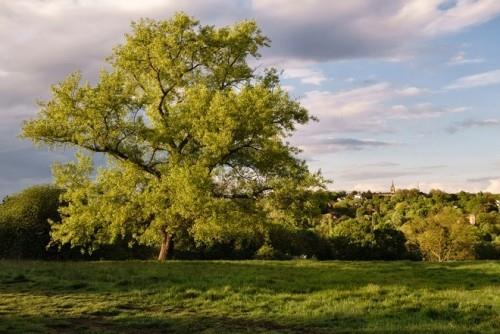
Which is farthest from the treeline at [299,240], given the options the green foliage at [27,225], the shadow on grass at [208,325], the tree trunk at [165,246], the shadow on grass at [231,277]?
the shadow on grass at [208,325]

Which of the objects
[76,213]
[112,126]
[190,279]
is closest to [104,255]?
[76,213]

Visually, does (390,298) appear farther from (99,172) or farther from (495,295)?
(99,172)

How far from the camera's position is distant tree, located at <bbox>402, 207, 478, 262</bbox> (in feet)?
273

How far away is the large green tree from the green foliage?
747cm

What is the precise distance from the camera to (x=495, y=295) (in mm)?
21203

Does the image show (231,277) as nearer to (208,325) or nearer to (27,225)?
(208,325)

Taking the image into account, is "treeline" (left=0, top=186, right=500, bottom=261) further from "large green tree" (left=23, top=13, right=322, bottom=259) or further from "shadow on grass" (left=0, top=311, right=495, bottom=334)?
"shadow on grass" (left=0, top=311, right=495, bottom=334)

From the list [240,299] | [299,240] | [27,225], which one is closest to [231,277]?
[240,299]

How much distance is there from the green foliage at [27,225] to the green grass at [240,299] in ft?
37.3

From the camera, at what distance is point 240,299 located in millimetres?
20188

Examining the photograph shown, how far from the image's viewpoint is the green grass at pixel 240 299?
15562 mm

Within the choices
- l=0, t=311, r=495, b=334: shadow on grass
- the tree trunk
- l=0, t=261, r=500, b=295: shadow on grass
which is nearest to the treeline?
the tree trunk

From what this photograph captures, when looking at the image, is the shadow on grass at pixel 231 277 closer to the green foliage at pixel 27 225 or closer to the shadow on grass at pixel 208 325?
the shadow on grass at pixel 208 325

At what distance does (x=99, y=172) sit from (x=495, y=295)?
2349 centimetres
